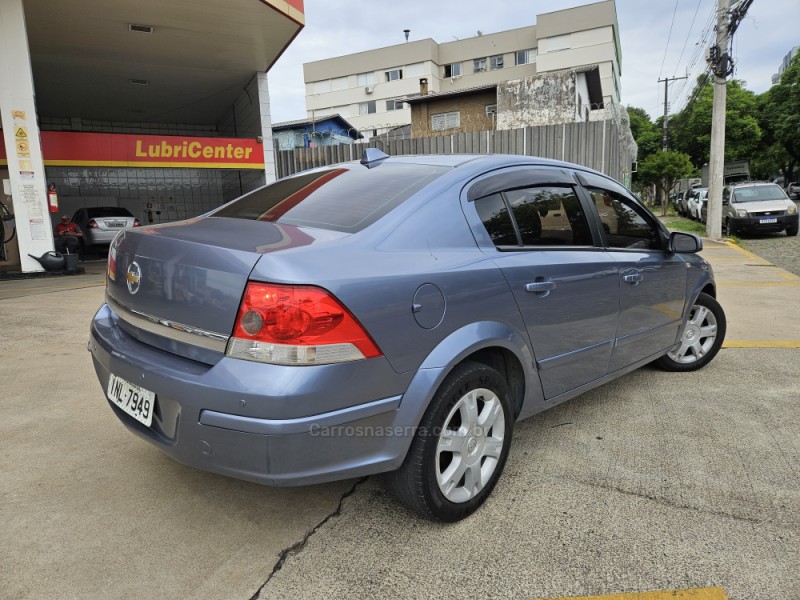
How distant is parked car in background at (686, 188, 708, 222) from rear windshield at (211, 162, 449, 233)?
2072 cm

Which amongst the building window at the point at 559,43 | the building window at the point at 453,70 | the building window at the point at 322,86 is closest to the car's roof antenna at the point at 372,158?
the building window at the point at 559,43

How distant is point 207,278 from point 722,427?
Result: 2961 millimetres

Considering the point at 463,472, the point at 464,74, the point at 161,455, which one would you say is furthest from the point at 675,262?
the point at 464,74

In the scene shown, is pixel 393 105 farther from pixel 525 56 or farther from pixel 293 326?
pixel 293 326

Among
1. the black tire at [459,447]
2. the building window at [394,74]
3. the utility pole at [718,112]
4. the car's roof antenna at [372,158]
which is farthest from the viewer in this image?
the building window at [394,74]

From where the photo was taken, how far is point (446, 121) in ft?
89.8

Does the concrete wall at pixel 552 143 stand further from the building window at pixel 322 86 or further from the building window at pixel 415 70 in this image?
the building window at pixel 322 86

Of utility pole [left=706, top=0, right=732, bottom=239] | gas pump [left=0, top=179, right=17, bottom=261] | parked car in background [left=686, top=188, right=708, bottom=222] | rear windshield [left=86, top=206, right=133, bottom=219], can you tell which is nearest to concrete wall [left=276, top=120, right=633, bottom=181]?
utility pole [left=706, top=0, right=732, bottom=239]

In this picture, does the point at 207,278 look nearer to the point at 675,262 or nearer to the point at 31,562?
the point at 31,562

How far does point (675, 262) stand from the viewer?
372 cm

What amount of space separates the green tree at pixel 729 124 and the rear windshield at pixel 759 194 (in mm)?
23824

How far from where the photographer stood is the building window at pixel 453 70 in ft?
164

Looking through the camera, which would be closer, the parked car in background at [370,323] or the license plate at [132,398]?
the parked car in background at [370,323]

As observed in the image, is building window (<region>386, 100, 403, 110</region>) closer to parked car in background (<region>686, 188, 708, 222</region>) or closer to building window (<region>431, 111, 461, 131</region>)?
building window (<region>431, 111, 461, 131</region>)
